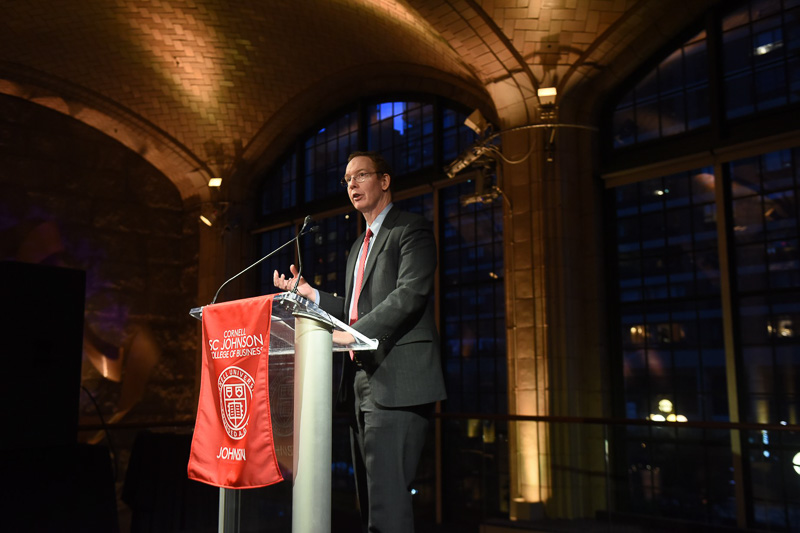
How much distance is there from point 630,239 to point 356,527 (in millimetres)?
3506

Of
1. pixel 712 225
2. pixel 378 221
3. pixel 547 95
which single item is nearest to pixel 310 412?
pixel 378 221

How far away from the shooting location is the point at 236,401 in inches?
81.6

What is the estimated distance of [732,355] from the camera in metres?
5.83

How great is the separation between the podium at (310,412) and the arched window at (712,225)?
3379 mm

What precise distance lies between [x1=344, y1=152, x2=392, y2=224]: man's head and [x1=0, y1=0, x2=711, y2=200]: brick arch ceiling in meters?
4.10

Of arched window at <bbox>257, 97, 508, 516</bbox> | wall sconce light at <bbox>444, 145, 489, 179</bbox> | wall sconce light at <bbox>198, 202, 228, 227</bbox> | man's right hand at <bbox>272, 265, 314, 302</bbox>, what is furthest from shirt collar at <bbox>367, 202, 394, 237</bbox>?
wall sconce light at <bbox>198, 202, 228, 227</bbox>

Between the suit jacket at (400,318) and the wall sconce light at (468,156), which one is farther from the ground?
the wall sconce light at (468,156)

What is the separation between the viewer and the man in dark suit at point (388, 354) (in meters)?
2.10

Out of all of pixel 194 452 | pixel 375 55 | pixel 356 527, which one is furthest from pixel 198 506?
pixel 375 55

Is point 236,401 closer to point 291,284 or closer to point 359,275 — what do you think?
Answer: point 291,284

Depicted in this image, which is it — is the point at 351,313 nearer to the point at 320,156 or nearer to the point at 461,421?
the point at 461,421

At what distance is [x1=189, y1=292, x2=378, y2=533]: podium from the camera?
190 cm

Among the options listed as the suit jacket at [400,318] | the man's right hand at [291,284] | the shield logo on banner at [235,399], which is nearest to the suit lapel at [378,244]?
the suit jacket at [400,318]

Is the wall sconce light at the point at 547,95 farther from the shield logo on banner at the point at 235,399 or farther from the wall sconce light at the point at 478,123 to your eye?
the shield logo on banner at the point at 235,399
